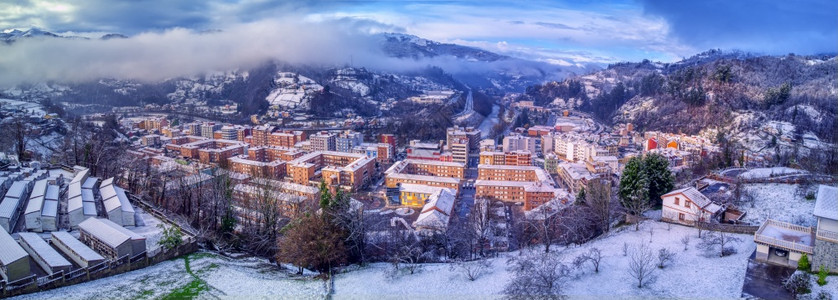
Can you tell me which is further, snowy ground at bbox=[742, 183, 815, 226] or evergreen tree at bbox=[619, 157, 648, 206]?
evergreen tree at bbox=[619, 157, 648, 206]

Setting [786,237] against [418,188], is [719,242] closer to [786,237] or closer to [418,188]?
[786,237]

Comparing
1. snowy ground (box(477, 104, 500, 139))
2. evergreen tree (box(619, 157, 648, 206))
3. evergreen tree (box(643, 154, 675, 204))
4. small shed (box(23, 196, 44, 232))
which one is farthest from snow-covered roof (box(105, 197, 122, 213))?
snowy ground (box(477, 104, 500, 139))

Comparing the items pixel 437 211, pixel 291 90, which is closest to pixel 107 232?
pixel 437 211

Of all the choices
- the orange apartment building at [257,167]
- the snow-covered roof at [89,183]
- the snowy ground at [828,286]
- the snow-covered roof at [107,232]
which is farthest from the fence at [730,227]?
the orange apartment building at [257,167]

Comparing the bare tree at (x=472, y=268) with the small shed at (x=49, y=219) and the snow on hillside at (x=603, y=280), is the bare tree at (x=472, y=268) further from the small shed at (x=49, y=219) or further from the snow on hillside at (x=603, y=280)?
the small shed at (x=49, y=219)

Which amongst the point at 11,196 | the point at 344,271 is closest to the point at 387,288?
the point at 344,271

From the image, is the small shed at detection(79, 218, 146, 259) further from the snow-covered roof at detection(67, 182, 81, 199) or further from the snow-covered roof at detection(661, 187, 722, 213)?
the snow-covered roof at detection(661, 187, 722, 213)
